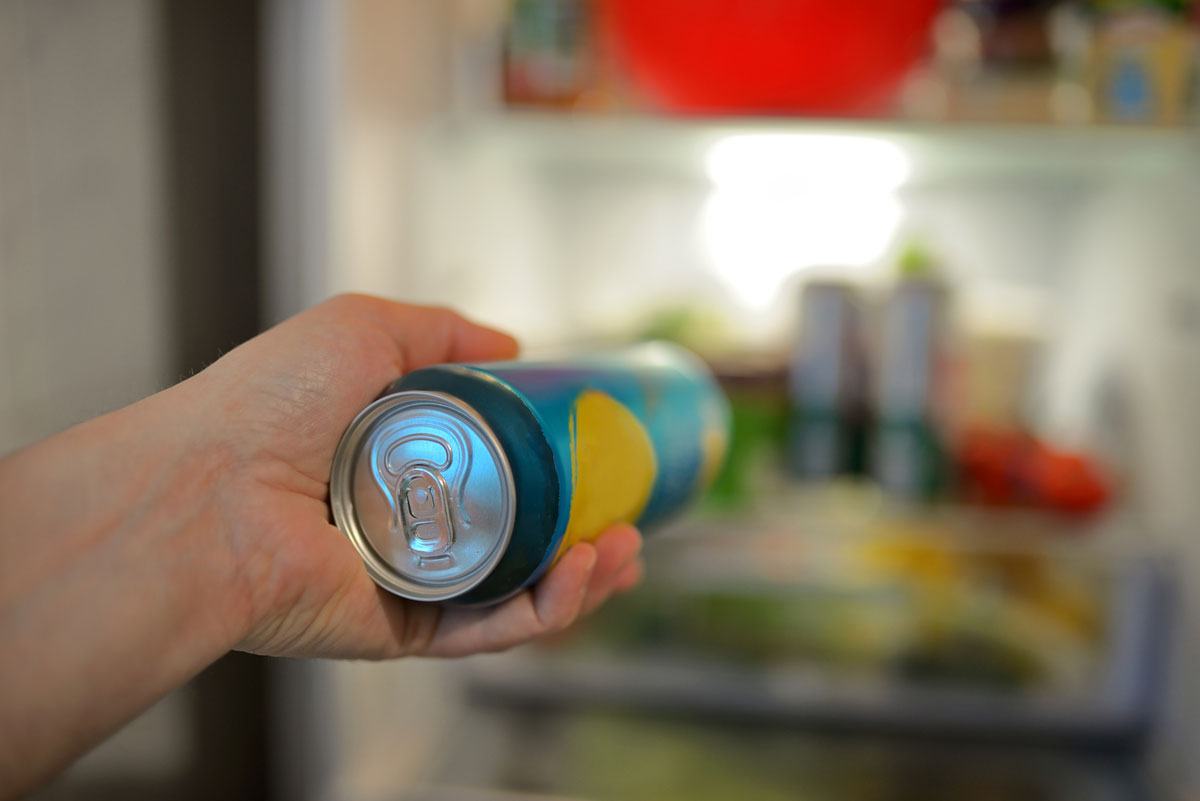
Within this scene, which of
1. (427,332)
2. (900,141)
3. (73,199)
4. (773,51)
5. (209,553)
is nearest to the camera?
(209,553)

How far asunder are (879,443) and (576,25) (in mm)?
584

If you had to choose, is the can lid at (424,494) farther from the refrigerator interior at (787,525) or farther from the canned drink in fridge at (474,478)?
the refrigerator interior at (787,525)

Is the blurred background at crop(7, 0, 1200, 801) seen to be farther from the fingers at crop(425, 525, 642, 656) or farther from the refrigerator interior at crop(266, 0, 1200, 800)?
the fingers at crop(425, 525, 642, 656)

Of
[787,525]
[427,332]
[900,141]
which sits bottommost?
[787,525]

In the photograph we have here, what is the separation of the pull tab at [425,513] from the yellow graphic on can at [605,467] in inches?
2.0

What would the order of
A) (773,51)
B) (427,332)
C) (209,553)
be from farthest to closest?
(773,51), (427,332), (209,553)

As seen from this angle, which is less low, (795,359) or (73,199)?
(73,199)

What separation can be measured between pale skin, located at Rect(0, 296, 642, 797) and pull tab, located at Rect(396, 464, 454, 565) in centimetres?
4

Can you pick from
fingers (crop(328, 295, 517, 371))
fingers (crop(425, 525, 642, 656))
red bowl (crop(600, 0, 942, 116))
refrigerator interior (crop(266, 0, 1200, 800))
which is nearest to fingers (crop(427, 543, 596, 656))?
fingers (crop(425, 525, 642, 656))

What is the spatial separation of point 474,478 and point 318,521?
8cm

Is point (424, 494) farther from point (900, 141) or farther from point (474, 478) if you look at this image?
point (900, 141)

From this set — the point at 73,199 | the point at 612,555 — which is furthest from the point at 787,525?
the point at 73,199

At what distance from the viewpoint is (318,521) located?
1.20 feet

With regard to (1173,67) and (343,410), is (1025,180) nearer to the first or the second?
(1173,67)
